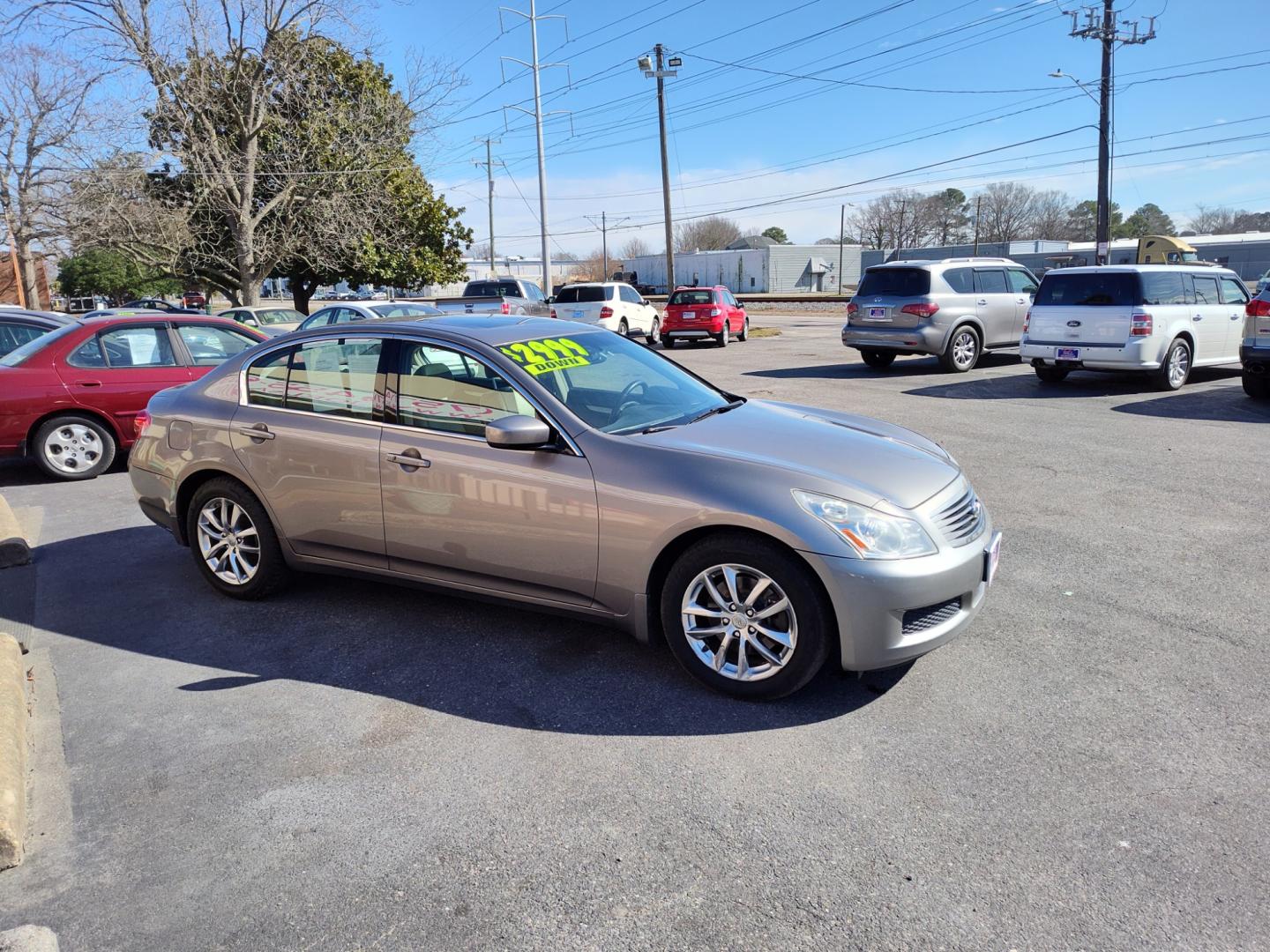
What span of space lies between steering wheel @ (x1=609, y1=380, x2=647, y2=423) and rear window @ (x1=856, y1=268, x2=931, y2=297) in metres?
11.8

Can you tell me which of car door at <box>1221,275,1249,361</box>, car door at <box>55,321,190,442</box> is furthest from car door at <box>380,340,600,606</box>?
Result: car door at <box>1221,275,1249,361</box>

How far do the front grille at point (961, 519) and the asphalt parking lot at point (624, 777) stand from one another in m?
0.68

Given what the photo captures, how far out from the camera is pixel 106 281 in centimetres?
7488

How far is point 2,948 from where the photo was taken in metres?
2.34

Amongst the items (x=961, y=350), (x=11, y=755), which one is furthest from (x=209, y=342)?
(x=961, y=350)

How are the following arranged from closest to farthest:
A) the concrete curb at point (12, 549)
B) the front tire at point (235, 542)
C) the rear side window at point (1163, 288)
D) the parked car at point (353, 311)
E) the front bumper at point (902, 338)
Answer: the front tire at point (235, 542) < the concrete curb at point (12, 549) < the rear side window at point (1163, 288) < the front bumper at point (902, 338) < the parked car at point (353, 311)

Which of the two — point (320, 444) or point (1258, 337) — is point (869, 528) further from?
point (1258, 337)

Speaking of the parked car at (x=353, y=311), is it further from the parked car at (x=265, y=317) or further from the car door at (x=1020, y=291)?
the car door at (x=1020, y=291)

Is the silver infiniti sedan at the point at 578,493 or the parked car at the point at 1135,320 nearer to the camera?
the silver infiniti sedan at the point at 578,493

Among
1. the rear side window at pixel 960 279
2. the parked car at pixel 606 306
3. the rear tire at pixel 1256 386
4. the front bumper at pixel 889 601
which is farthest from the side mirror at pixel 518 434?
the parked car at pixel 606 306

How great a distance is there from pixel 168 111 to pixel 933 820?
31446 millimetres

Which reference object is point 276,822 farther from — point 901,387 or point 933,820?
point 901,387

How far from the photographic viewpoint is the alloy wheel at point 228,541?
5031 millimetres

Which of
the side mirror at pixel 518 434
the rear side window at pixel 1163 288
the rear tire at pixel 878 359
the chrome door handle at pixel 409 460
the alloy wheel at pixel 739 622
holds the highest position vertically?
the rear side window at pixel 1163 288
